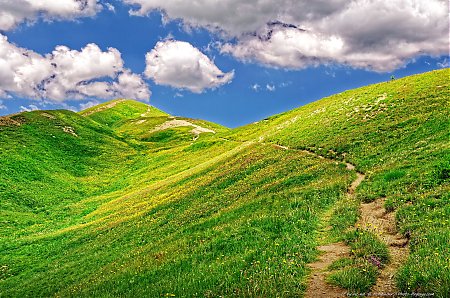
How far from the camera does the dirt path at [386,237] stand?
10.3 meters

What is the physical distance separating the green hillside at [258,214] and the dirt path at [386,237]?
0.21 m

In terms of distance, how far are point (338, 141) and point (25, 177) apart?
52.7 metres

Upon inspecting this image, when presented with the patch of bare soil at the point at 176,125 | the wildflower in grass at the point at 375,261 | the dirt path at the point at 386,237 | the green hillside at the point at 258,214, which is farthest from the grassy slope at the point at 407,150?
the patch of bare soil at the point at 176,125

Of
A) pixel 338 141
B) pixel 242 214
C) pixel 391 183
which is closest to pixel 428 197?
pixel 391 183

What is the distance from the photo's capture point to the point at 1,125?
261 feet

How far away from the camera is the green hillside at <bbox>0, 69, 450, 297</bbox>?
41.7ft

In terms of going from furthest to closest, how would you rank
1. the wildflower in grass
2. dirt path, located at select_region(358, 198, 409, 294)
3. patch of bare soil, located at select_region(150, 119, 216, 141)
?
patch of bare soil, located at select_region(150, 119, 216, 141) → the wildflower in grass → dirt path, located at select_region(358, 198, 409, 294)

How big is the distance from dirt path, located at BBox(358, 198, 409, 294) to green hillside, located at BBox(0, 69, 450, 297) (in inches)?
8.3

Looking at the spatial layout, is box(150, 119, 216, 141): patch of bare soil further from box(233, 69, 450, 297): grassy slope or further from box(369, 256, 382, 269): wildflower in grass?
box(369, 256, 382, 269): wildflower in grass

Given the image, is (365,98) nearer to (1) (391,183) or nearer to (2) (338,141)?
(2) (338,141)

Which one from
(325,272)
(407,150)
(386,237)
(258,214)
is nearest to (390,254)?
(386,237)

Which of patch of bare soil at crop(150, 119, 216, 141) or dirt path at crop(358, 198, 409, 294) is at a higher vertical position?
patch of bare soil at crop(150, 119, 216, 141)

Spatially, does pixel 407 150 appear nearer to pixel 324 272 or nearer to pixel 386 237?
pixel 386 237

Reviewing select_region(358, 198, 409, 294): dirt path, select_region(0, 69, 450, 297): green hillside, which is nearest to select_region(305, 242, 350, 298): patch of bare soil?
select_region(0, 69, 450, 297): green hillside
